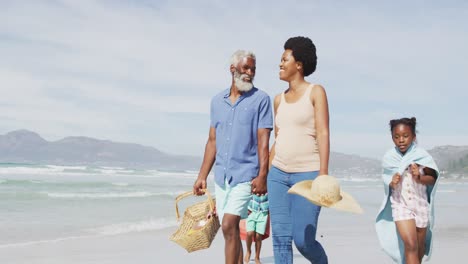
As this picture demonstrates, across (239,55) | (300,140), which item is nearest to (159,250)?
(239,55)

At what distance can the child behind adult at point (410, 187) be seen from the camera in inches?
168

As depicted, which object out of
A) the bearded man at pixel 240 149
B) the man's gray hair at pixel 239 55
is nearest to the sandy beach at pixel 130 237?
the bearded man at pixel 240 149

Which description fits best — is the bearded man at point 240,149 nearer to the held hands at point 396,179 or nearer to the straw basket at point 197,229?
the straw basket at point 197,229

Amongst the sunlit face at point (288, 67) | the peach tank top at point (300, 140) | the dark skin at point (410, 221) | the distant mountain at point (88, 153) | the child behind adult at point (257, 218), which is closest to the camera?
the peach tank top at point (300, 140)

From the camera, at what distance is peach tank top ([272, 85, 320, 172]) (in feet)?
12.7

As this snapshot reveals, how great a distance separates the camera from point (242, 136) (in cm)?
439

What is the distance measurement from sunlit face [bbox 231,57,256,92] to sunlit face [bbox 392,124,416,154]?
110cm

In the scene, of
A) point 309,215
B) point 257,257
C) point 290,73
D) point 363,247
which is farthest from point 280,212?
point 363,247

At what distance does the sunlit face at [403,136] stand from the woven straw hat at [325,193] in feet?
2.89

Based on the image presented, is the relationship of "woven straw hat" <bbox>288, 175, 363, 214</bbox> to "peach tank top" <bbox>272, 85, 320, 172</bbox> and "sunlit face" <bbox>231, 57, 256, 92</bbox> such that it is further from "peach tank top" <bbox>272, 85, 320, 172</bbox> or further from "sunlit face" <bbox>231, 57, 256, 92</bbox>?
"sunlit face" <bbox>231, 57, 256, 92</bbox>

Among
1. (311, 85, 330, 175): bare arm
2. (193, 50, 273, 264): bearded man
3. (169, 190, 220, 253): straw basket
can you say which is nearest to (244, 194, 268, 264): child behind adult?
(169, 190, 220, 253): straw basket

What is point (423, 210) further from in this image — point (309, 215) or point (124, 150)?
point (124, 150)

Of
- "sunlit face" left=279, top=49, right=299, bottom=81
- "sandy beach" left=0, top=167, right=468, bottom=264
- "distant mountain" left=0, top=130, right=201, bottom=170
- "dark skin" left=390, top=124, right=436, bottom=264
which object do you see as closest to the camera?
"sunlit face" left=279, top=49, right=299, bottom=81

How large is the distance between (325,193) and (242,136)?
1002 millimetres
